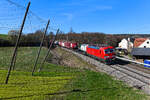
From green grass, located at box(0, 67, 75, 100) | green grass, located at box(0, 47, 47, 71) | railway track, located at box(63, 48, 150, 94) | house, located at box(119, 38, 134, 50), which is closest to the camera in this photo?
green grass, located at box(0, 67, 75, 100)

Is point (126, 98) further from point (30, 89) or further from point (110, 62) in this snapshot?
point (110, 62)

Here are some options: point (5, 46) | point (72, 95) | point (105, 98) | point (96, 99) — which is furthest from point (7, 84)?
point (5, 46)

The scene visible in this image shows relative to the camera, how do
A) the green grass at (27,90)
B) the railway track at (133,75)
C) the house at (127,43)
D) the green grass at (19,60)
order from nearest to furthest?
the green grass at (27,90)
the railway track at (133,75)
the green grass at (19,60)
the house at (127,43)

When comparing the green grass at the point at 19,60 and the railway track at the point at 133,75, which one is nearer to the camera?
the railway track at the point at 133,75

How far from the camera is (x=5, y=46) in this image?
17250 millimetres

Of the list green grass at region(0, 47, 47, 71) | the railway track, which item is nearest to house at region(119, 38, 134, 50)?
the railway track

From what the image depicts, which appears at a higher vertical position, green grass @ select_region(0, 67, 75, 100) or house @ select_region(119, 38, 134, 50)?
house @ select_region(119, 38, 134, 50)

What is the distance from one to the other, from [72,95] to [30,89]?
7.94 ft

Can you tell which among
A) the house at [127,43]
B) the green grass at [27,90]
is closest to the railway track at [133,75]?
the green grass at [27,90]

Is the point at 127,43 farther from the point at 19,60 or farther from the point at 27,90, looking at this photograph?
the point at 27,90

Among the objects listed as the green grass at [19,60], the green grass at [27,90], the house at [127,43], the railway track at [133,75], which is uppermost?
the house at [127,43]

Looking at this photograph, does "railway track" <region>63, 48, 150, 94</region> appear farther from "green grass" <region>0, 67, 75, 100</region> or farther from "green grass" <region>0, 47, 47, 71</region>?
"green grass" <region>0, 47, 47, 71</region>

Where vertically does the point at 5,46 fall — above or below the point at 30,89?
above

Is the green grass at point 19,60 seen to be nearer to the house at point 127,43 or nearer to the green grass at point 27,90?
the green grass at point 27,90
